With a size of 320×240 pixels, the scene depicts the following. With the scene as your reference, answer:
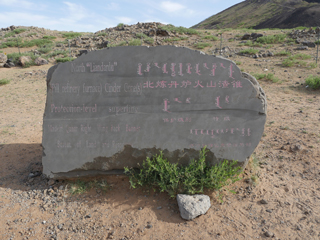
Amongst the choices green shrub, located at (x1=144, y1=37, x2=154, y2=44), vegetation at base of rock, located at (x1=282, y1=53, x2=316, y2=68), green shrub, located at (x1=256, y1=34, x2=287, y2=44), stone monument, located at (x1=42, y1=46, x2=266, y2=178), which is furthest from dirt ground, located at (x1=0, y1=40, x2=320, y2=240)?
green shrub, located at (x1=144, y1=37, x2=154, y2=44)

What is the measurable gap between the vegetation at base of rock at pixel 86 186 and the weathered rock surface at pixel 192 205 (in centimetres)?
112

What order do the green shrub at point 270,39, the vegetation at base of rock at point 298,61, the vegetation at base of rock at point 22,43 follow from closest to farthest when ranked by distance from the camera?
the vegetation at base of rock at point 298,61, the green shrub at point 270,39, the vegetation at base of rock at point 22,43

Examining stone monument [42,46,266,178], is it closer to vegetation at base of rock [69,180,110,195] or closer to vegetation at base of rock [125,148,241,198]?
vegetation at base of rock [125,148,241,198]

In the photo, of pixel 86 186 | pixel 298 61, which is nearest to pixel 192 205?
pixel 86 186

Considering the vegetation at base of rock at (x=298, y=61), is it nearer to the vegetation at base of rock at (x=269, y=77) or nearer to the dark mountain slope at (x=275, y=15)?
the vegetation at base of rock at (x=269, y=77)

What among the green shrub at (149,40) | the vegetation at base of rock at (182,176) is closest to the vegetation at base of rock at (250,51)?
the green shrub at (149,40)

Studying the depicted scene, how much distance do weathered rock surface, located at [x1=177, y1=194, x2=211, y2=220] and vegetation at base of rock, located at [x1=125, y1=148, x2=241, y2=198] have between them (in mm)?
90

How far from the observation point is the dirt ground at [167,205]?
2783 millimetres

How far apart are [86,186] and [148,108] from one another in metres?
1.49

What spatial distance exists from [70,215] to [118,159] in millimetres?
953

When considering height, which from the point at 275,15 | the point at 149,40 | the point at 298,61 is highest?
the point at 275,15

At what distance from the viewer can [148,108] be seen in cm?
329

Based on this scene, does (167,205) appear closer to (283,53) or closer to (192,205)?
(192,205)

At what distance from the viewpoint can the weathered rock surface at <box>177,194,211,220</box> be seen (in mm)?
2848
